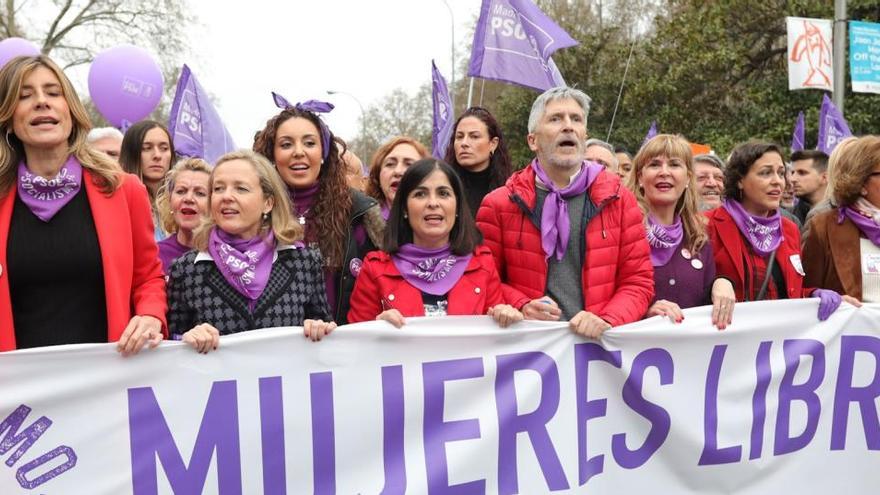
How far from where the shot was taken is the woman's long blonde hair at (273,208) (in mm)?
3422

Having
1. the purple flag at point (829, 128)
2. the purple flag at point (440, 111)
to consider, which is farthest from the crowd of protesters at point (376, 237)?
the purple flag at point (829, 128)

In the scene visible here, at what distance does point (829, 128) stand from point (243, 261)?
8.26m

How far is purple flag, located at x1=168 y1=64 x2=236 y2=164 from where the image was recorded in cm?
773

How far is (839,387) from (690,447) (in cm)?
80

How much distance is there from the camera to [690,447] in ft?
11.9

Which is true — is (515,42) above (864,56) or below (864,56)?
below

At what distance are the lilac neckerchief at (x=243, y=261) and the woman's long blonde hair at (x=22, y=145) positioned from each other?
1.43 ft

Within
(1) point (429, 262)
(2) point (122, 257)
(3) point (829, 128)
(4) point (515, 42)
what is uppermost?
(4) point (515, 42)

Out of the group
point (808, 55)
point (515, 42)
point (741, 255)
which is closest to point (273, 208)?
point (741, 255)

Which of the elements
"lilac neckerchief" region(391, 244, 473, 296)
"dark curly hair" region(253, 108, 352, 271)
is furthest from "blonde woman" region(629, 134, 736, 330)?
"dark curly hair" region(253, 108, 352, 271)

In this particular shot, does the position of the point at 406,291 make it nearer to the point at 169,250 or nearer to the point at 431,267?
the point at 431,267

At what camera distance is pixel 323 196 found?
405 centimetres

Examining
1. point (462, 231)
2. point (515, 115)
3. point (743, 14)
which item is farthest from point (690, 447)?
point (515, 115)

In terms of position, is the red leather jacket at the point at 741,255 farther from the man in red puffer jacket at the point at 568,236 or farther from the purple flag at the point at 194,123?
the purple flag at the point at 194,123
